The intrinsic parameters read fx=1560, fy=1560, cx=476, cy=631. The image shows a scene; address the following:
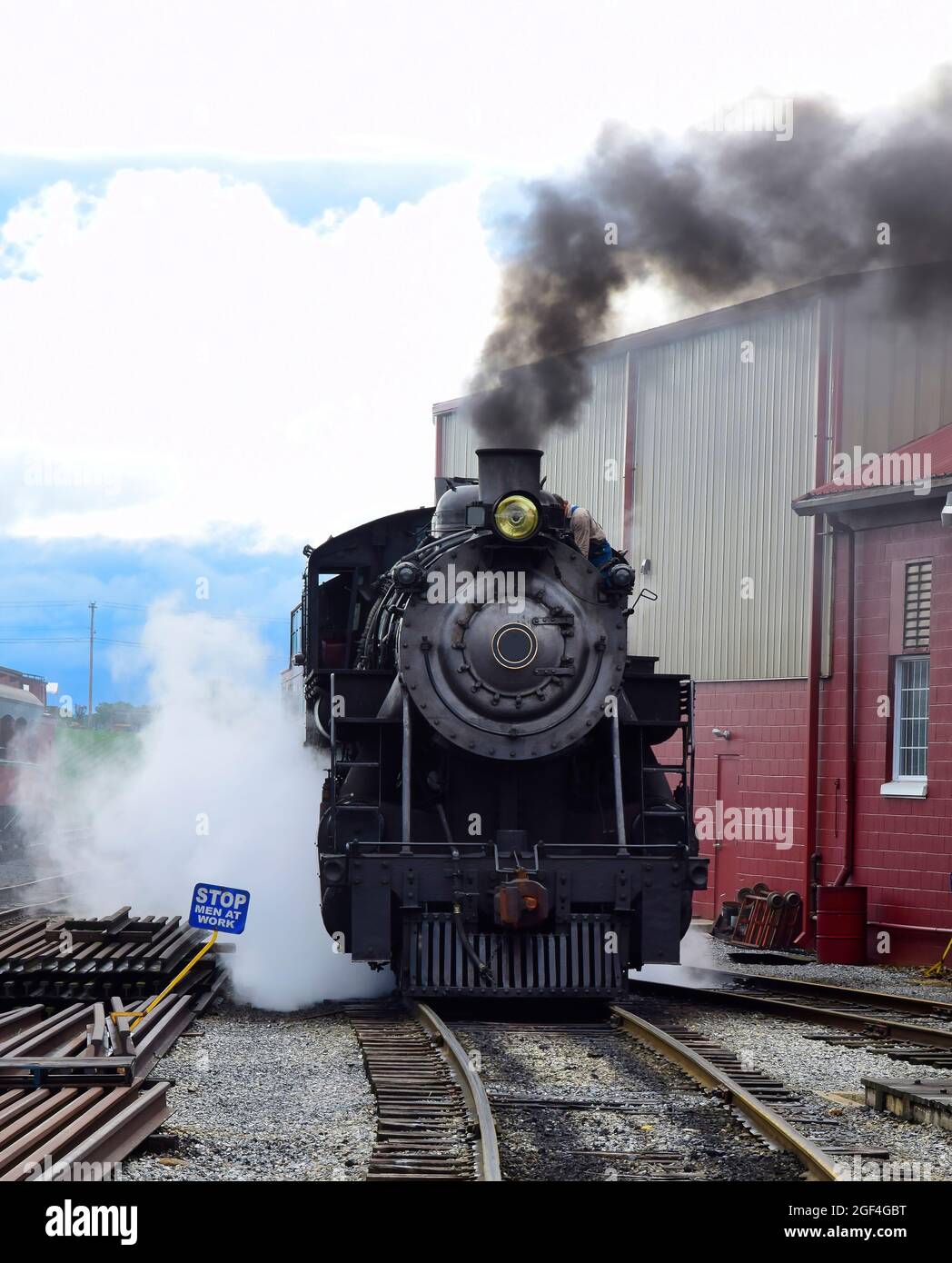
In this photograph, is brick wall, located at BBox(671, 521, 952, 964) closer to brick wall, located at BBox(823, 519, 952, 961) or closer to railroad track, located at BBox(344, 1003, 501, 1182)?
brick wall, located at BBox(823, 519, 952, 961)

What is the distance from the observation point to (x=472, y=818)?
1080 cm

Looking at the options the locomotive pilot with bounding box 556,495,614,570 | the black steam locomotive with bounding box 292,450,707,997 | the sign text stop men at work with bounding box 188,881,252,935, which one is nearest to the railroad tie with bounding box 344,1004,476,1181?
the black steam locomotive with bounding box 292,450,707,997

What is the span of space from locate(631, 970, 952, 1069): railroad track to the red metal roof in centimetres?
529

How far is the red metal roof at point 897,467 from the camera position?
50.6ft

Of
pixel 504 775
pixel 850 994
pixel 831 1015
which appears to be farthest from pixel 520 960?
pixel 850 994

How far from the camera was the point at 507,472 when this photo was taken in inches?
423

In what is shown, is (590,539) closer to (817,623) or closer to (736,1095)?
(736,1095)

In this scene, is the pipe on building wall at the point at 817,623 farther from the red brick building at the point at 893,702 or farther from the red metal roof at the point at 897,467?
the red metal roof at the point at 897,467

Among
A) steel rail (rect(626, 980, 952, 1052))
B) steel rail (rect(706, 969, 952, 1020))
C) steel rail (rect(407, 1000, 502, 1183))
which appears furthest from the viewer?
steel rail (rect(706, 969, 952, 1020))

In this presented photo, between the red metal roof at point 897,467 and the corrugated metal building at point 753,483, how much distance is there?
0.17m

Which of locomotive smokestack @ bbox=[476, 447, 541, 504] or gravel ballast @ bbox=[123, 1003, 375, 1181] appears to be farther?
locomotive smokestack @ bbox=[476, 447, 541, 504]

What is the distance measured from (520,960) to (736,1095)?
2.90 m

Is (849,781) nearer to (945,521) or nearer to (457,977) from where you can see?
(945,521)

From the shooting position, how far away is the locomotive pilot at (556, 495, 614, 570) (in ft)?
35.9
